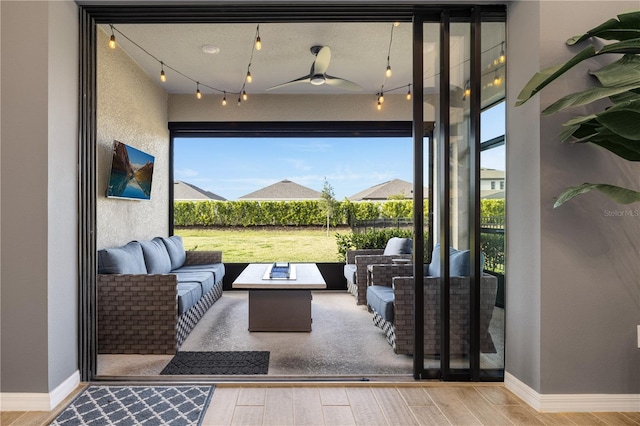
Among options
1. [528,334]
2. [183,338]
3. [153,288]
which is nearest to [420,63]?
[528,334]

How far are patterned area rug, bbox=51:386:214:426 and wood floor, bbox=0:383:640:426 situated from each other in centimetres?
8

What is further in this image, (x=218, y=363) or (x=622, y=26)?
(x=218, y=363)

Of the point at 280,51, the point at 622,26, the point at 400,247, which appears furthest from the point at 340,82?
the point at 622,26

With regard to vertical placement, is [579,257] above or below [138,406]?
above

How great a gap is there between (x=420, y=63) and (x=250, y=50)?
239 centimetres

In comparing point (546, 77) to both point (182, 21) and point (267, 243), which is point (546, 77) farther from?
point (267, 243)

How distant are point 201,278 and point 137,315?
121 centimetres

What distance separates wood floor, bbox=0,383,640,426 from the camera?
2.38m

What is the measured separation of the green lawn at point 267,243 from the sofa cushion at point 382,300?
308 centimetres

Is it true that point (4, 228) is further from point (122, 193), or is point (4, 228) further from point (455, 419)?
point (455, 419)

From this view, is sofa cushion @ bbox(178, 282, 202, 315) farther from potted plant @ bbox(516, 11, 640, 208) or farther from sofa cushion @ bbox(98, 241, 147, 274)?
potted plant @ bbox(516, 11, 640, 208)

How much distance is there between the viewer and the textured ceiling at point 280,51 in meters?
2.97

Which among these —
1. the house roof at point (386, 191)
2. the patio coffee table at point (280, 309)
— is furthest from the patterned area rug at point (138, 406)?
the house roof at point (386, 191)

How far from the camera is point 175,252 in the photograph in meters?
5.59
